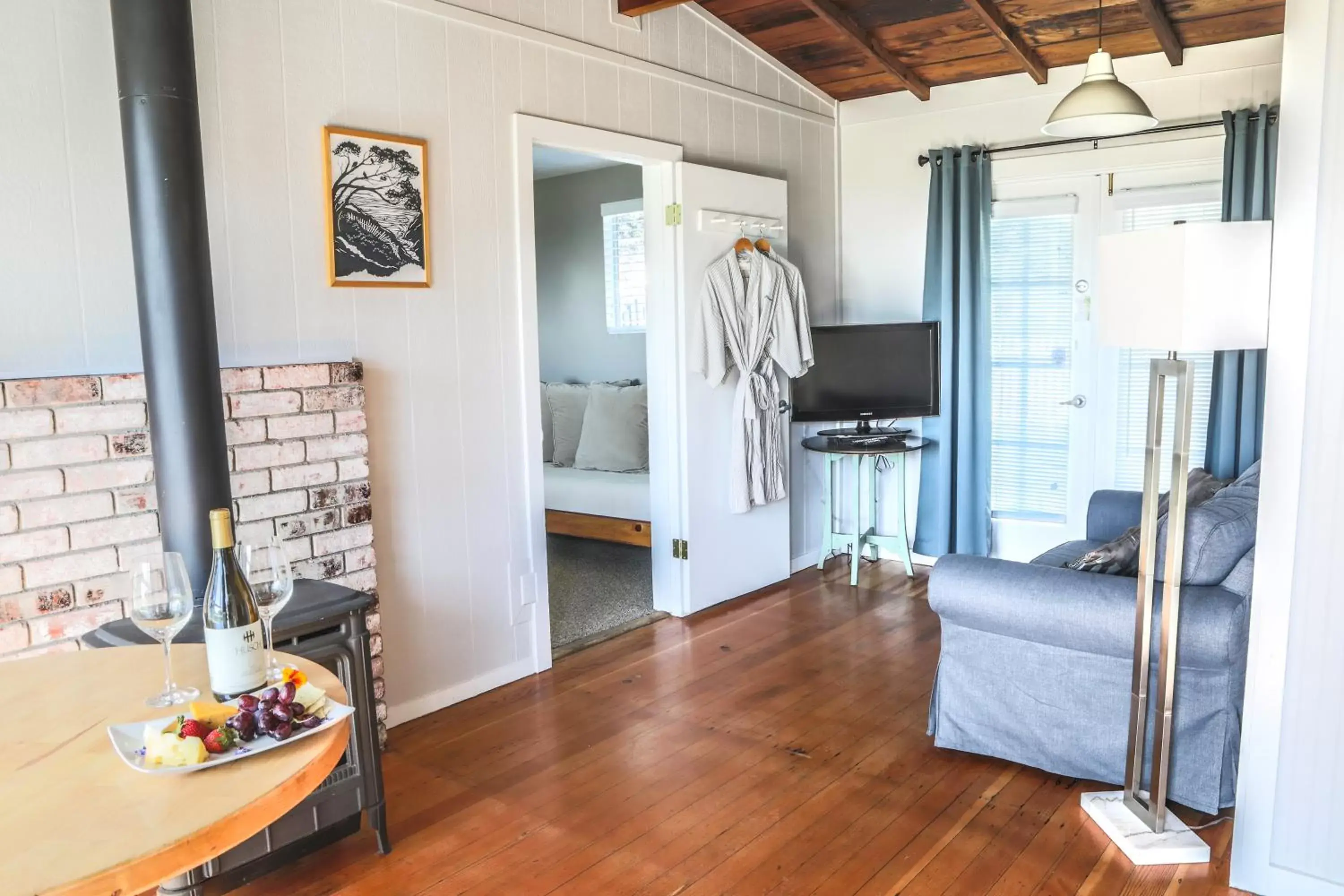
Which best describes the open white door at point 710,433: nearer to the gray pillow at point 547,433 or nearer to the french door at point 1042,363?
the french door at point 1042,363

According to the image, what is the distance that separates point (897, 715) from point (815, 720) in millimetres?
292

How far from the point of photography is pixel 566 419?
665 cm

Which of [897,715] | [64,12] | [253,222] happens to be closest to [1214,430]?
[897,715]

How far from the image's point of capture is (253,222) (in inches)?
117

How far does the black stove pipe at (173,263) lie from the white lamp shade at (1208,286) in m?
2.26

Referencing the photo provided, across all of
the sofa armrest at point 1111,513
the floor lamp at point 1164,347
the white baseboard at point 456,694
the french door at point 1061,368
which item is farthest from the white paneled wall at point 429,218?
the sofa armrest at point 1111,513

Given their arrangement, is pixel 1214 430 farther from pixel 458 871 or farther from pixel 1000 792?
pixel 458 871

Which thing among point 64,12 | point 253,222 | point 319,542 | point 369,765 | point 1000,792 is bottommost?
point 1000,792

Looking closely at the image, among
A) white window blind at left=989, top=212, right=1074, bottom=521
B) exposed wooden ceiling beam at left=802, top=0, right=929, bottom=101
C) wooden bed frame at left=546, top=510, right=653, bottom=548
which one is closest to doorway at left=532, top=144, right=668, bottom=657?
wooden bed frame at left=546, top=510, right=653, bottom=548

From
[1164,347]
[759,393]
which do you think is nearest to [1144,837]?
[1164,347]

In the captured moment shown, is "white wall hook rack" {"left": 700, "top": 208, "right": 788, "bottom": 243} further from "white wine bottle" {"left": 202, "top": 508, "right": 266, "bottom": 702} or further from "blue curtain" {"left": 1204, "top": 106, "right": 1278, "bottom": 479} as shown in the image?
"white wine bottle" {"left": 202, "top": 508, "right": 266, "bottom": 702}

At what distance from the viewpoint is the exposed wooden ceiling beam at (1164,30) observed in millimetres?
4012

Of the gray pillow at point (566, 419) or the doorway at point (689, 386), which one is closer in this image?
the doorway at point (689, 386)

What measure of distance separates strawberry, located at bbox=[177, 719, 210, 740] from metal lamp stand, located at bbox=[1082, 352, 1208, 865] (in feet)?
7.16
